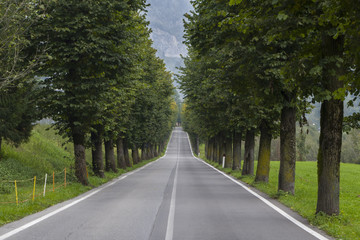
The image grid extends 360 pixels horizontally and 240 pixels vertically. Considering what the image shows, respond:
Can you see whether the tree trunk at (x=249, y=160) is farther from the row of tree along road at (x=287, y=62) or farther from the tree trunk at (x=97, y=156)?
the tree trunk at (x=97, y=156)

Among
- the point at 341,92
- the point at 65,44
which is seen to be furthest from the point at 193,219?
the point at 65,44

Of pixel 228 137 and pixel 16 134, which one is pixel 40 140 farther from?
pixel 228 137

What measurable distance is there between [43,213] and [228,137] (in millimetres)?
26132

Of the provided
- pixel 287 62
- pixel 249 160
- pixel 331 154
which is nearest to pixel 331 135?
pixel 331 154

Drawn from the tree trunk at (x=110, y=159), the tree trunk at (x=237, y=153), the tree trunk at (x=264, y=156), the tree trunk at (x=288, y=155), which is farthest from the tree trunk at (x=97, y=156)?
the tree trunk at (x=288, y=155)

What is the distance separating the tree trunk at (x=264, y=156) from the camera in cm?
1888

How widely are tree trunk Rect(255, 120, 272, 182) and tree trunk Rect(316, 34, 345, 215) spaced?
9385 mm

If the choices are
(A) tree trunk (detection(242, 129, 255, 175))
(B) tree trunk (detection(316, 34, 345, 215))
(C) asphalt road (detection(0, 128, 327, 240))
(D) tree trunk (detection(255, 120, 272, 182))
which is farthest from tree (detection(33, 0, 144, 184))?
(A) tree trunk (detection(242, 129, 255, 175))

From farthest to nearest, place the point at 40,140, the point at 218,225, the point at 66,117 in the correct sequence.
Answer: the point at 40,140 < the point at 66,117 < the point at 218,225

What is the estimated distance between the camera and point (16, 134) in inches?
807

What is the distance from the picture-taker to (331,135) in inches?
364

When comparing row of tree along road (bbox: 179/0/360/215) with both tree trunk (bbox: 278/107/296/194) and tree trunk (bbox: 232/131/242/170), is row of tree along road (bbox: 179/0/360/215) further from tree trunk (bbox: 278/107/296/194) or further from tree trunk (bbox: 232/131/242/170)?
tree trunk (bbox: 232/131/242/170)

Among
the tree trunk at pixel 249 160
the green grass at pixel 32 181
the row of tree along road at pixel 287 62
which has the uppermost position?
the row of tree along road at pixel 287 62

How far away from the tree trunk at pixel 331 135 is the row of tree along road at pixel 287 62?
0.02 m
